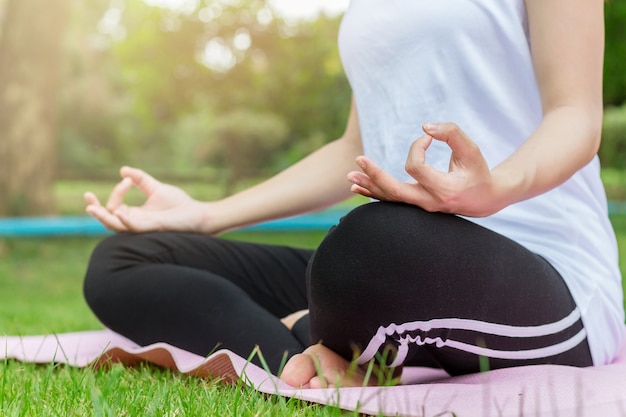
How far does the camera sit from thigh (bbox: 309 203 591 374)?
1.36 metres

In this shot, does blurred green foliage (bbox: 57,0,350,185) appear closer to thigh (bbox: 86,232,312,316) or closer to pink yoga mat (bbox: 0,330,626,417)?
thigh (bbox: 86,232,312,316)

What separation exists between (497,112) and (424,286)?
483mm

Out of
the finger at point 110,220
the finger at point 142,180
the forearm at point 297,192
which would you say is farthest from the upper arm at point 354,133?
the finger at point 110,220

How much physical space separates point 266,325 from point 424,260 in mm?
523

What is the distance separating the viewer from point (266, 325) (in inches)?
69.3

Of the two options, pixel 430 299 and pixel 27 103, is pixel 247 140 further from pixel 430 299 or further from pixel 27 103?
pixel 430 299

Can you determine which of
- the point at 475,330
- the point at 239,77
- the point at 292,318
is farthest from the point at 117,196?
the point at 239,77

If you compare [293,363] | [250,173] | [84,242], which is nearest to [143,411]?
[293,363]

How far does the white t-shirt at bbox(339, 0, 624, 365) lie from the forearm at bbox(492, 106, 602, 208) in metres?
0.17

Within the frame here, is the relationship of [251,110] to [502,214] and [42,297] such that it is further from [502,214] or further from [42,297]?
[502,214]

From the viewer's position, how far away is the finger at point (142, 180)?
2244 mm

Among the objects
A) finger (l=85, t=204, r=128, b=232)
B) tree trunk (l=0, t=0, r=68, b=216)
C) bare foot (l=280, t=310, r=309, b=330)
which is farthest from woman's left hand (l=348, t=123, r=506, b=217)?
tree trunk (l=0, t=0, r=68, b=216)

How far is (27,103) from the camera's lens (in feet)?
28.6

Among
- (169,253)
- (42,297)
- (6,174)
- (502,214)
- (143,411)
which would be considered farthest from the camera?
(6,174)
